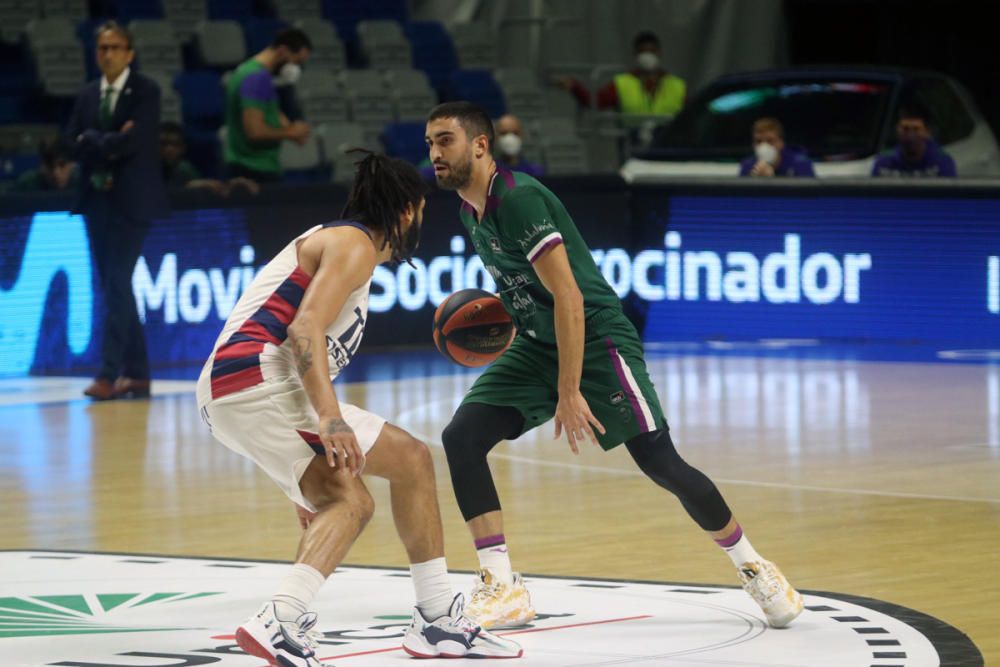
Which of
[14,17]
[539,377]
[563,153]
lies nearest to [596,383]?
[539,377]

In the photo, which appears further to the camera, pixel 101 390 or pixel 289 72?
pixel 289 72

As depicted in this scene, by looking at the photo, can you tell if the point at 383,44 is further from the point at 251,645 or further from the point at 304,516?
the point at 251,645

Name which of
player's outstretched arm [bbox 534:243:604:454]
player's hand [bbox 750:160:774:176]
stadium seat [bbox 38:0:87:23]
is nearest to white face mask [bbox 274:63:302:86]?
player's hand [bbox 750:160:774:176]

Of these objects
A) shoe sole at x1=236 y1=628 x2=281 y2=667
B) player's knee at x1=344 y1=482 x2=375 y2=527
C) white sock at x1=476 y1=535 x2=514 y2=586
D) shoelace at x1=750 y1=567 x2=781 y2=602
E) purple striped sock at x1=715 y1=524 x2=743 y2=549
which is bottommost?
shoelace at x1=750 y1=567 x2=781 y2=602

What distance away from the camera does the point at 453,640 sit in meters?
6.34

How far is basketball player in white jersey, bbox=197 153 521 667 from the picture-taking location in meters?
5.98

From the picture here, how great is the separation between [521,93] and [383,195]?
15.9 metres

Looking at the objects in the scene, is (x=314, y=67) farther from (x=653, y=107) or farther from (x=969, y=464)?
(x=969, y=464)

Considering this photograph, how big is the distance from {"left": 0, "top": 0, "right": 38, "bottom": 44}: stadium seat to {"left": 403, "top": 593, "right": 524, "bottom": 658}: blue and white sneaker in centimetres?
1366

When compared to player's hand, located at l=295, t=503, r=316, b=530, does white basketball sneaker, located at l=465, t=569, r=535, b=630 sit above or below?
below

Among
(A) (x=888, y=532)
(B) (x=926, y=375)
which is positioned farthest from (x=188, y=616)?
(B) (x=926, y=375)

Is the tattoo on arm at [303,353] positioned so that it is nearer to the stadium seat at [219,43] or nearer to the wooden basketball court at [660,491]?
the wooden basketball court at [660,491]

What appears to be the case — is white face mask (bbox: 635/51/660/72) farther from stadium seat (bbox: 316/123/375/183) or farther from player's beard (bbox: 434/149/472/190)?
player's beard (bbox: 434/149/472/190)

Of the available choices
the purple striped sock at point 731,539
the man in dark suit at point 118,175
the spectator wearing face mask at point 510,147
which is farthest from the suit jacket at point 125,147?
the purple striped sock at point 731,539
